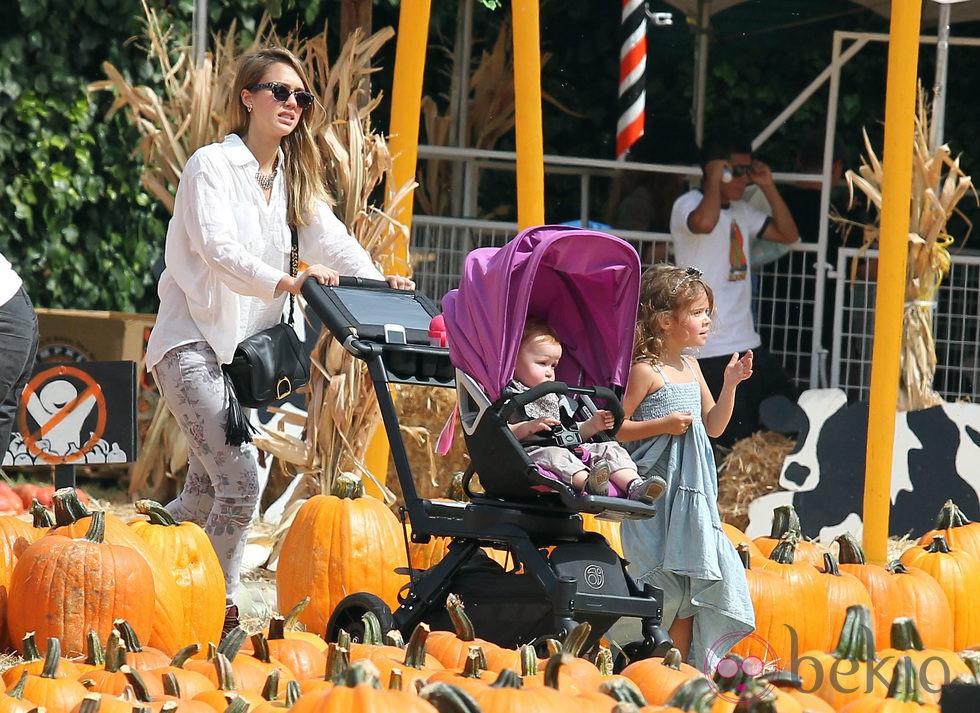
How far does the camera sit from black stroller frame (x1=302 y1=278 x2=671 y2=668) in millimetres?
3742

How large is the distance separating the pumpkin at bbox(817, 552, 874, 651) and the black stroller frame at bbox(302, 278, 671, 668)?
3.30 feet

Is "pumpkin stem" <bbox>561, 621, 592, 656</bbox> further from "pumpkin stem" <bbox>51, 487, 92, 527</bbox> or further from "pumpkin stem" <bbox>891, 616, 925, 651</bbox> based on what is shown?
"pumpkin stem" <bbox>51, 487, 92, 527</bbox>

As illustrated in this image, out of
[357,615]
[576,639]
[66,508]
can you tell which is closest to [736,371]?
[357,615]

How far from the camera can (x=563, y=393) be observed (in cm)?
389

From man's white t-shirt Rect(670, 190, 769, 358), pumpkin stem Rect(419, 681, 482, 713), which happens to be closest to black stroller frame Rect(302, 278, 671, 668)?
pumpkin stem Rect(419, 681, 482, 713)

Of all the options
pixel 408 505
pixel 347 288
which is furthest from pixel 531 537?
pixel 347 288

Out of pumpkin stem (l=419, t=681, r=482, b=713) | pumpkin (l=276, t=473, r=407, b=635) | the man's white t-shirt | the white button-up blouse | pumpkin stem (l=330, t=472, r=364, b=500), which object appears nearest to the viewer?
pumpkin stem (l=419, t=681, r=482, b=713)

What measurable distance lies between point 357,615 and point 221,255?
111 cm

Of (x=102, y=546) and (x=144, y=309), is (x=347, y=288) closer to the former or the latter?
(x=102, y=546)

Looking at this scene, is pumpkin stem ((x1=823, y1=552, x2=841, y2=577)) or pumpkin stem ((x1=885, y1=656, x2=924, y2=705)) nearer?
pumpkin stem ((x1=885, y1=656, x2=924, y2=705))

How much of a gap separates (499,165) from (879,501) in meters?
3.93

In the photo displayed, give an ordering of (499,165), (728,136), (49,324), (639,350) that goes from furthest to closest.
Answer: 1. (499,165)
2. (728,136)
3. (49,324)
4. (639,350)

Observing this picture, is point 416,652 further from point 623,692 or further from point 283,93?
point 283,93

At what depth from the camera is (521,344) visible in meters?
4.16
